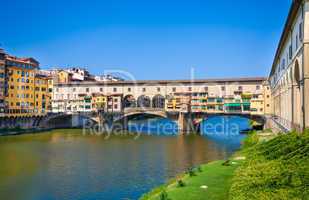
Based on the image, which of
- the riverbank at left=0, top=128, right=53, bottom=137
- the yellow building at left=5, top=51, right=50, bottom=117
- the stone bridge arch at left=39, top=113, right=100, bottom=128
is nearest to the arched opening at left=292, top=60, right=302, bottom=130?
the riverbank at left=0, top=128, right=53, bottom=137

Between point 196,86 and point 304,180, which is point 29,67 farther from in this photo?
point 304,180

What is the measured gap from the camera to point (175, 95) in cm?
4703

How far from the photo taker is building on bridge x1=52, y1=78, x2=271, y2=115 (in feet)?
142

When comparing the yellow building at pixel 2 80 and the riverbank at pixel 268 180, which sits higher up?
the yellow building at pixel 2 80

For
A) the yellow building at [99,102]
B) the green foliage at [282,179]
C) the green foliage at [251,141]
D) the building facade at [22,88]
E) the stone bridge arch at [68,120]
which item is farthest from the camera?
the yellow building at [99,102]

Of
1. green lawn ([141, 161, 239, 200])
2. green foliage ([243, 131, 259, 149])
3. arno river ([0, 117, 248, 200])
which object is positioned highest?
green foliage ([243, 131, 259, 149])

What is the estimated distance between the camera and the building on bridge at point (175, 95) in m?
43.2

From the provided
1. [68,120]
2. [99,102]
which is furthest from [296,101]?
[68,120]

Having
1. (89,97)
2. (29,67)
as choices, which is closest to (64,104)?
(89,97)

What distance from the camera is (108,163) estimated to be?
68.9 feet

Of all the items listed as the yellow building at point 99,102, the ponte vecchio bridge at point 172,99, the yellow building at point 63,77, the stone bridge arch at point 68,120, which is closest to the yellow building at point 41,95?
the stone bridge arch at point 68,120

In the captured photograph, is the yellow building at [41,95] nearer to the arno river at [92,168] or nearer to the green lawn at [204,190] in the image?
the arno river at [92,168]

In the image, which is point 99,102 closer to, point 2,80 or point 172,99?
point 172,99

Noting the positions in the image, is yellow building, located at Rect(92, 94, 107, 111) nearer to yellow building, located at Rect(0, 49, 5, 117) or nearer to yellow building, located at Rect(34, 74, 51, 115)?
yellow building, located at Rect(34, 74, 51, 115)
